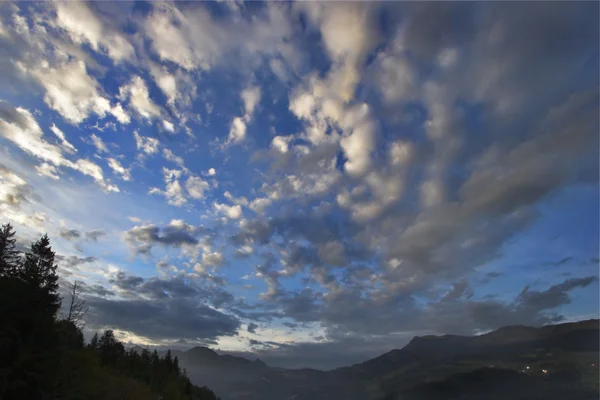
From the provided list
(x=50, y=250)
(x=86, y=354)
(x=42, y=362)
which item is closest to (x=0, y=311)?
(x=42, y=362)

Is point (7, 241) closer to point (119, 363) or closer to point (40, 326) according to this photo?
point (40, 326)

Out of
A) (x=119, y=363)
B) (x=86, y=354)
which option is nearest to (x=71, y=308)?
(x=86, y=354)

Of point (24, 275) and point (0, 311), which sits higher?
point (24, 275)

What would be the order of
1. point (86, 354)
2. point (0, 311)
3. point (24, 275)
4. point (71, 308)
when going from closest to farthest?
point (0, 311) < point (24, 275) < point (86, 354) < point (71, 308)

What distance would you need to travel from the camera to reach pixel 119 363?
105125mm

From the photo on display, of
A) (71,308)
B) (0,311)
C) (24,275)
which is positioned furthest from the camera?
(71,308)

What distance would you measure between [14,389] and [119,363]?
257 ft

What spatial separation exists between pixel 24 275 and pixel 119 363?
77.4 metres

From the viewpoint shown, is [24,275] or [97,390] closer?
[24,275]

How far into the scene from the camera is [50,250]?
47906mm

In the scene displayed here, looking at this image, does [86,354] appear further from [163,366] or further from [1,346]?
[163,366]

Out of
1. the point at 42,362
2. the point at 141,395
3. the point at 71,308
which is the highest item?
the point at 71,308

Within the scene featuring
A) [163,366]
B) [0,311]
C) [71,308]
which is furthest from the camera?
[163,366]

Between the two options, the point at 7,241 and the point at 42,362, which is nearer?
the point at 42,362
